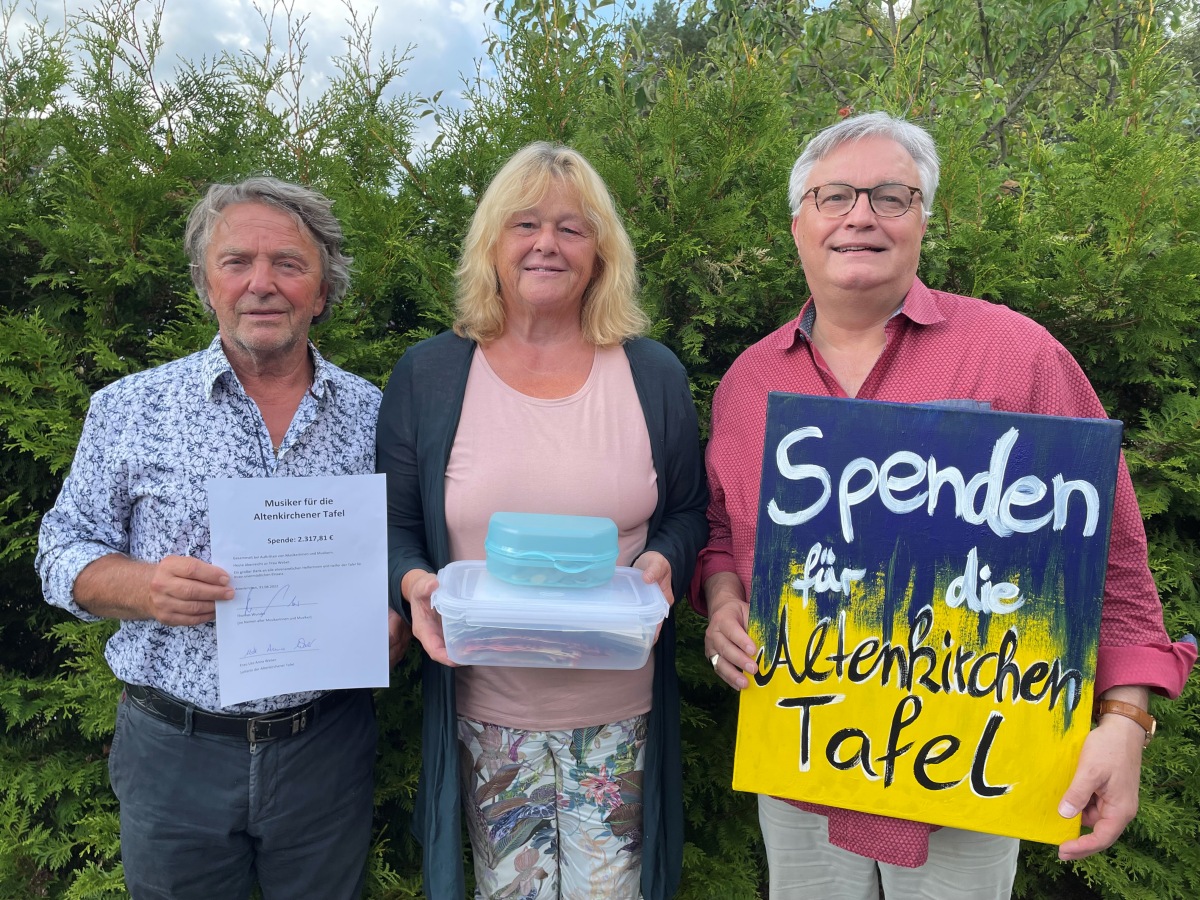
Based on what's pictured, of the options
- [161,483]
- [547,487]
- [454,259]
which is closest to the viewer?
Result: [161,483]

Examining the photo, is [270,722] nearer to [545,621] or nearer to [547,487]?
[545,621]

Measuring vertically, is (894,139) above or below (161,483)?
above

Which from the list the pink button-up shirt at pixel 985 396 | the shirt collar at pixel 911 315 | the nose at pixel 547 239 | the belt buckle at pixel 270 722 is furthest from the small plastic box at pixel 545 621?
the nose at pixel 547 239

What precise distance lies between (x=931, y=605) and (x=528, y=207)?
1.42 metres

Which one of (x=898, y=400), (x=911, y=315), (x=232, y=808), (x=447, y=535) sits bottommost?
(x=232, y=808)

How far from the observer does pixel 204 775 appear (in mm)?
1775

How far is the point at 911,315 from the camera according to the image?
1.71m

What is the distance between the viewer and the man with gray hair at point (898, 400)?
1.58m

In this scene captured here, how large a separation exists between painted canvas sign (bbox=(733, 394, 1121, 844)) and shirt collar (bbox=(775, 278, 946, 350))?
34 cm

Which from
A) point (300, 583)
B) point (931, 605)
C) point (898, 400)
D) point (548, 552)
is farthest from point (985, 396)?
point (300, 583)

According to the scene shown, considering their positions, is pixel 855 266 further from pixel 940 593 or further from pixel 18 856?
pixel 18 856

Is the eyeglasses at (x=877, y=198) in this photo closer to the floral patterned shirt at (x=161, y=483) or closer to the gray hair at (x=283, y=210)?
the gray hair at (x=283, y=210)

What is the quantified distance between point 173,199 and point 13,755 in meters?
2.25

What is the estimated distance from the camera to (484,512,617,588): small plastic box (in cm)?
158
